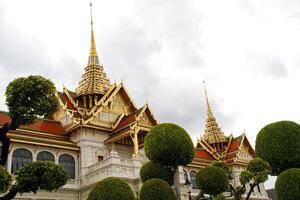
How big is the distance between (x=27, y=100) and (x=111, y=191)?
435 centimetres

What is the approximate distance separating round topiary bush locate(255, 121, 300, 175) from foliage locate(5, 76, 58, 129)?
11959 mm

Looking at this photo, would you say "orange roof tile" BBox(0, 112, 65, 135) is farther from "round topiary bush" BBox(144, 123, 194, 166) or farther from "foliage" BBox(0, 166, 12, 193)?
"foliage" BBox(0, 166, 12, 193)

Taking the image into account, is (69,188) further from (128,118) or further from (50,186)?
(50,186)

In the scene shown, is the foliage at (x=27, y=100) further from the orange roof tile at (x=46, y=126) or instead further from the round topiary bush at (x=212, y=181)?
the orange roof tile at (x=46, y=126)

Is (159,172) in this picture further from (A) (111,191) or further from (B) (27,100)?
(B) (27,100)

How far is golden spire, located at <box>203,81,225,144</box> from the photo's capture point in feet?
157

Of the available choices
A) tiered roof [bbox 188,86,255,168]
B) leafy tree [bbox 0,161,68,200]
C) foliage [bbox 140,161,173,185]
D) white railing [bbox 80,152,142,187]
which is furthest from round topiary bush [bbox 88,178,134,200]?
tiered roof [bbox 188,86,255,168]

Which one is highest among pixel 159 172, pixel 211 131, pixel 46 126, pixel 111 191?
pixel 211 131

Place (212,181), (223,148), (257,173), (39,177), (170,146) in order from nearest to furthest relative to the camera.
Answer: (39,177) → (212,181) → (170,146) → (257,173) → (223,148)

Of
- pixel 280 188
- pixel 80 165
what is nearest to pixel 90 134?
pixel 80 165

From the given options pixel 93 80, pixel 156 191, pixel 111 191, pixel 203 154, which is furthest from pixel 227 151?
pixel 111 191

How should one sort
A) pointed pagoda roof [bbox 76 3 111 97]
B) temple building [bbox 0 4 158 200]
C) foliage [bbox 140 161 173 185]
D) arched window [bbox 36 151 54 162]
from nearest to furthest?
foliage [bbox 140 161 173 185]
temple building [bbox 0 4 158 200]
arched window [bbox 36 151 54 162]
pointed pagoda roof [bbox 76 3 111 97]

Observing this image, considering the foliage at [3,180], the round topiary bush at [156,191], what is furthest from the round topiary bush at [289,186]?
the foliage at [3,180]

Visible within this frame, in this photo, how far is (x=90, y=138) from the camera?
96.3ft
